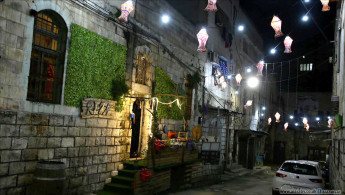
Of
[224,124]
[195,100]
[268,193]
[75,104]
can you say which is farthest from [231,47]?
[75,104]

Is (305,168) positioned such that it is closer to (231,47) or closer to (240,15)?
(231,47)

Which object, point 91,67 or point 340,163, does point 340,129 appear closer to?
point 340,163

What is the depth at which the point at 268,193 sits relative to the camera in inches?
564

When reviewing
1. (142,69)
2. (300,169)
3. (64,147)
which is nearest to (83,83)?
(64,147)

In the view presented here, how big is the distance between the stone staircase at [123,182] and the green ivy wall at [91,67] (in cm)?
285

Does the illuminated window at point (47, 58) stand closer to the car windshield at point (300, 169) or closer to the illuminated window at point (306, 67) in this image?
the car windshield at point (300, 169)

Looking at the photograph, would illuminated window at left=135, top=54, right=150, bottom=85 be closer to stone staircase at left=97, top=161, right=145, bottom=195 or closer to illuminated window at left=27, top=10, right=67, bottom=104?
stone staircase at left=97, top=161, right=145, bottom=195

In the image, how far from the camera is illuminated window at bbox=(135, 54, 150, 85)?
12.8m

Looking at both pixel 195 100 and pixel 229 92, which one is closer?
pixel 195 100

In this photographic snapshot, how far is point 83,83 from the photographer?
9.78m

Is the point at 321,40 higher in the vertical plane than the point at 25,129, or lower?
higher

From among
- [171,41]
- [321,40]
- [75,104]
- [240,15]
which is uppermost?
[321,40]

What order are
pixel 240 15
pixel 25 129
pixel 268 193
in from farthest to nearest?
pixel 240 15 < pixel 268 193 < pixel 25 129

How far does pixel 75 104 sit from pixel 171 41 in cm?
757
